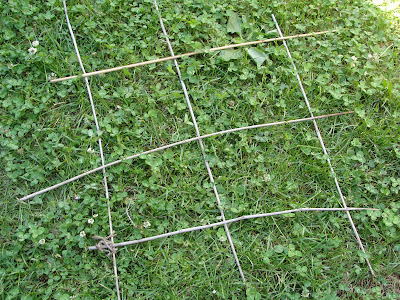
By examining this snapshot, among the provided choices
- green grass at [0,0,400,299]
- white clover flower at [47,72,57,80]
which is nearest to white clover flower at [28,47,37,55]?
green grass at [0,0,400,299]

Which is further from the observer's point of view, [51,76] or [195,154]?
[51,76]

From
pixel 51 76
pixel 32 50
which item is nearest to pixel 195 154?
pixel 51 76

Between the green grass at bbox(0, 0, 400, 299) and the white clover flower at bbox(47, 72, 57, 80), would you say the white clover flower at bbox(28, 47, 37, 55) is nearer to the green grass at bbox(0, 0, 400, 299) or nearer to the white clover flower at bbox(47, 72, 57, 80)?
the green grass at bbox(0, 0, 400, 299)

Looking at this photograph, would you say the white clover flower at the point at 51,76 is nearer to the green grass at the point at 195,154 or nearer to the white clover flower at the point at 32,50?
the green grass at the point at 195,154

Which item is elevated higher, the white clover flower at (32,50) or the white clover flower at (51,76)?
the white clover flower at (32,50)

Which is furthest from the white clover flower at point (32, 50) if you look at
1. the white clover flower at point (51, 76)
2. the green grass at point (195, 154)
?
the white clover flower at point (51, 76)

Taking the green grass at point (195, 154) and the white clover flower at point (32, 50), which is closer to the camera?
the green grass at point (195, 154)

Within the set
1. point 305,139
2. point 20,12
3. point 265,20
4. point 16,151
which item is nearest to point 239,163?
point 305,139

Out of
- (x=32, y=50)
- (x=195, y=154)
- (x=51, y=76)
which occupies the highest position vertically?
(x=32, y=50)

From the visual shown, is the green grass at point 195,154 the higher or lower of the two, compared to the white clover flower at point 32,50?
lower

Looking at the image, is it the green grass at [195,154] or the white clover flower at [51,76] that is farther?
the white clover flower at [51,76]

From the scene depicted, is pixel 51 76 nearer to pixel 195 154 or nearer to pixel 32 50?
pixel 32 50
